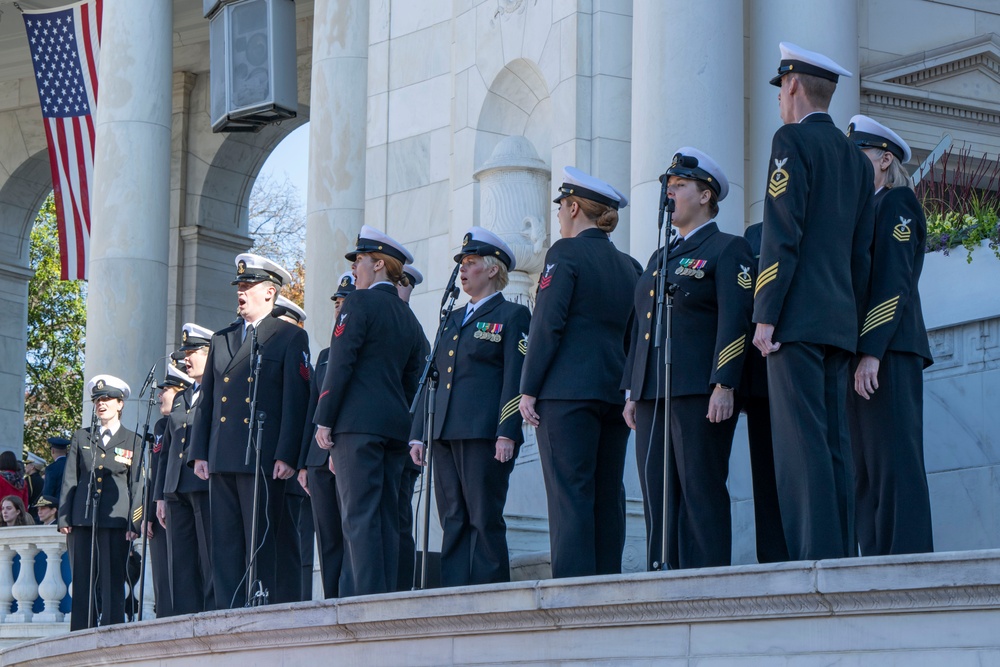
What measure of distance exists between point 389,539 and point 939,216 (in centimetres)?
433

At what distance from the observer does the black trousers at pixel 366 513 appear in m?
9.80

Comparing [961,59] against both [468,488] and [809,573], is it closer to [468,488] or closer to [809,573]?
[468,488]

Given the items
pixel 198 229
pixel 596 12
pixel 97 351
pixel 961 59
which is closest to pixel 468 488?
pixel 596 12

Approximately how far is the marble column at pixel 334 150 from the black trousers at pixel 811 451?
10.2m

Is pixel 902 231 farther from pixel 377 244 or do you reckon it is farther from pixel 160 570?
pixel 160 570

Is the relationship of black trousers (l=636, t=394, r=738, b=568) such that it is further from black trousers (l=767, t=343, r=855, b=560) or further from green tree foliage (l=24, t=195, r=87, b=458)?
green tree foliage (l=24, t=195, r=87, b=458)

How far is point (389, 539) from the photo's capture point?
9.96m

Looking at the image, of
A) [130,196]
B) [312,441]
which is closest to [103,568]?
[312,441]

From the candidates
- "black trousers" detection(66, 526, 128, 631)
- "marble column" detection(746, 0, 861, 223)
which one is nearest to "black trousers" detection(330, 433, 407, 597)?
"black trousers" detection(66, 526, 128, 631)

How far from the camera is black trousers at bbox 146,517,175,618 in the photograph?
1296 centimetres

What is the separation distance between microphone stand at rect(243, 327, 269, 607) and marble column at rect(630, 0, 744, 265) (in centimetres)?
372

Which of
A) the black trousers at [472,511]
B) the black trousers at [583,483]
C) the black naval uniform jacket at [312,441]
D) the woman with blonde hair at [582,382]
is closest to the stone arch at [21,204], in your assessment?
the black naval uniform jacket at [312,441]

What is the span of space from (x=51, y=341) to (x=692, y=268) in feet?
114

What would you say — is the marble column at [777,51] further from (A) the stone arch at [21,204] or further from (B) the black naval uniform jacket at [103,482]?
(A) the stone arch at [21,204]
